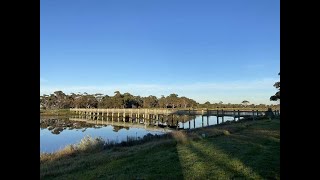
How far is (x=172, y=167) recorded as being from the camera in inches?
401

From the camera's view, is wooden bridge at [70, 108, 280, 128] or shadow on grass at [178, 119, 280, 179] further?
wooden bridge at [70, 108, 280, 128]

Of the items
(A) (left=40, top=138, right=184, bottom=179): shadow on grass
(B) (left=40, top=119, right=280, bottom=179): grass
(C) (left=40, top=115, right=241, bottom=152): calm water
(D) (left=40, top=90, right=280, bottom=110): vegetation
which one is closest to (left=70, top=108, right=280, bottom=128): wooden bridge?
(C) (left=40, top=115, right=241, bottom=152): calm water

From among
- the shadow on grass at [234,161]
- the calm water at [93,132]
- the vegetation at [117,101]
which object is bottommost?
the calm water at [93,132]

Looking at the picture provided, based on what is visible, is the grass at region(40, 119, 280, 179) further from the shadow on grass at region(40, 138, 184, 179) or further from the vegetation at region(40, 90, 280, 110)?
the vegetation at region(40, 90, 280, 110)

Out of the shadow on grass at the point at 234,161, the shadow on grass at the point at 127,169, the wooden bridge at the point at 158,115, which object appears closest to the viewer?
the shadow on grass at the point at 234,161

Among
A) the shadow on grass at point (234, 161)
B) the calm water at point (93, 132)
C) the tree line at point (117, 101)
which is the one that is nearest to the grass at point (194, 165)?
the shadow on grass at point (234, 161)

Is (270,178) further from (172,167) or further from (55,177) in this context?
(55,177)

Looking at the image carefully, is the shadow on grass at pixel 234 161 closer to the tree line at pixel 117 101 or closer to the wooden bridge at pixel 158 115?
the wooden bridge at pixel 158 115

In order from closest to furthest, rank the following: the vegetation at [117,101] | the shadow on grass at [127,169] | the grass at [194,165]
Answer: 1. the grass at [194,165]
2. the shadow on grass at [127,169]
3. the vegetation at [117,101]

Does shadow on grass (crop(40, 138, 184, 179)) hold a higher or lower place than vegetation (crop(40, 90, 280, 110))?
lower

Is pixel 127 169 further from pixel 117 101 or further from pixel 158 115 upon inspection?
pixel 117 101

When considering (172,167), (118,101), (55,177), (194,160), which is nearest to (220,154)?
(194,160)
